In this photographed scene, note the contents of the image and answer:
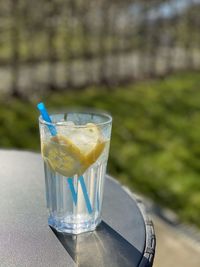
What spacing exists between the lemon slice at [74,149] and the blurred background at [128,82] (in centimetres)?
133

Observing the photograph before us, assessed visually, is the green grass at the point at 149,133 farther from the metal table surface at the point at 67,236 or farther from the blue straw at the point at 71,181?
the blue straw at the point at 71,181

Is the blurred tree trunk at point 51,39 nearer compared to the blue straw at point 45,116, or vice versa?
the blue straw at point 45,116

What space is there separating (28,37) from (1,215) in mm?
3864

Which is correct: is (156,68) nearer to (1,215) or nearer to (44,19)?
(44,19)

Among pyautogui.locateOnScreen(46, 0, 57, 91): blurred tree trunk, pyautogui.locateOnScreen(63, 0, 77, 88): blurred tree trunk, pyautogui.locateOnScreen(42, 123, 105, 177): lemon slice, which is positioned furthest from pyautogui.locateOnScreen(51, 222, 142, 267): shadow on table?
pyautogui.locateOnScreen(63, 0, 77, 88): blurred tree trunk

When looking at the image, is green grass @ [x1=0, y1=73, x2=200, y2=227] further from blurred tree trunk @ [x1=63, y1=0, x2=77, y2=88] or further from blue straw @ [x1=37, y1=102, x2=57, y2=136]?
blue straw @ [x1=37, y1=102, x2=57, y2=136]

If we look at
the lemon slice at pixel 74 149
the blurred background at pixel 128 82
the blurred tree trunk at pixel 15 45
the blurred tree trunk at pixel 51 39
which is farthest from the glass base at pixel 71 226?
the blurred tree trunk at pixel 51 39

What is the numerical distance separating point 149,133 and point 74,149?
2877 millimetres

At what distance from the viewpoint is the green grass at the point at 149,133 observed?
275 centimetres

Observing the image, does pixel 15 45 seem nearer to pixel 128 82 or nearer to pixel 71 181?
pixel 128 82

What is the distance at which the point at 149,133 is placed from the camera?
3664mm

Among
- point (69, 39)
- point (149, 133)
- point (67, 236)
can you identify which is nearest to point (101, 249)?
point (67, 236)

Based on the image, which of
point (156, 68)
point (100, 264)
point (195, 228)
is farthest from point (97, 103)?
point (100, 264)

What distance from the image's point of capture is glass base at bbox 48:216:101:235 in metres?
0.87
